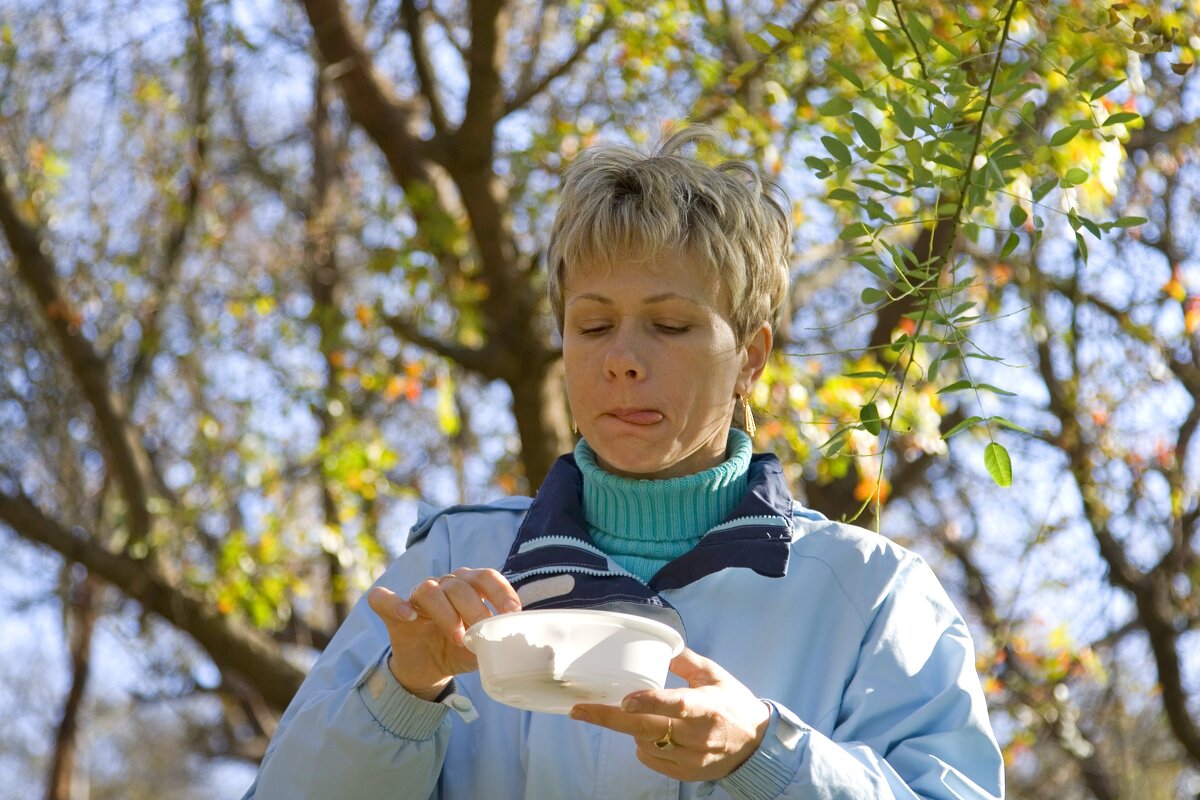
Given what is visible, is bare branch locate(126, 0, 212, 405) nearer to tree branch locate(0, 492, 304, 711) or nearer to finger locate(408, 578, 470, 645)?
tree branch locate(0, 492, 304, 711)

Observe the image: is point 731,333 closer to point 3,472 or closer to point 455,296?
point 455,296

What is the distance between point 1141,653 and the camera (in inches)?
309

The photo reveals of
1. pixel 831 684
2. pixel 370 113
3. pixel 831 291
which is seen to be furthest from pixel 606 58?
pixel 831 684

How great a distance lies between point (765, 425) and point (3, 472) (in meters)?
3.77

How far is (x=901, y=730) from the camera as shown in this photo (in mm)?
1678

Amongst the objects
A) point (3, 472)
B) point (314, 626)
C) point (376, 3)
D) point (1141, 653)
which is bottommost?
point (1141, 653)

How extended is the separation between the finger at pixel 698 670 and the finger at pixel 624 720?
9cm

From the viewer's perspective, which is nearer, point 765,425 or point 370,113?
point 765,425

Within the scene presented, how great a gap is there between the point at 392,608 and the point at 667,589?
38 centimetres

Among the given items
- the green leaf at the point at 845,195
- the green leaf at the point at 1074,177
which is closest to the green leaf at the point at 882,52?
the green leaf at the point at 845,195

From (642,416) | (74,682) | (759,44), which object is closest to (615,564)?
(642,416)

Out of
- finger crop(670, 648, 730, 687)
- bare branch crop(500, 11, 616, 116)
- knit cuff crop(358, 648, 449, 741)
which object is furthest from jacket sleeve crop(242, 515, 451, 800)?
bare branch crop(500, 11, 616, 116)

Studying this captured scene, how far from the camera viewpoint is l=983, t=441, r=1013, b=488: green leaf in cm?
193

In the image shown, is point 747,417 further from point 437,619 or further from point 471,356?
point 471,356
